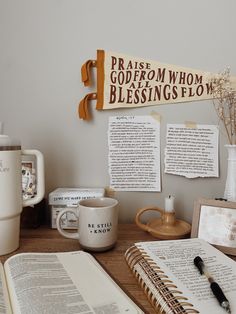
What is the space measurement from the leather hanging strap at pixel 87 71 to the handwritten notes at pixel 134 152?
126mm

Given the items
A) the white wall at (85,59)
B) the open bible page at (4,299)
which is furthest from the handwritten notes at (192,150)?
the open bible page at (4,299)

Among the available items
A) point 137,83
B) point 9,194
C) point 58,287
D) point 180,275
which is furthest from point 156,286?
point 137,83

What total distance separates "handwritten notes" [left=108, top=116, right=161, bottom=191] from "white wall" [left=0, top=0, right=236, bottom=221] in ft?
0.07

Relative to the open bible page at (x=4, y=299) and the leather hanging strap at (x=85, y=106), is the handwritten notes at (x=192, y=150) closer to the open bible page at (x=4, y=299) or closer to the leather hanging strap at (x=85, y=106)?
the leather hanging strap at (x=85, y=106)

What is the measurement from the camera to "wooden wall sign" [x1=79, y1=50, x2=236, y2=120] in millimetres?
754

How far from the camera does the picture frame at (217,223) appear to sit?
0.56m

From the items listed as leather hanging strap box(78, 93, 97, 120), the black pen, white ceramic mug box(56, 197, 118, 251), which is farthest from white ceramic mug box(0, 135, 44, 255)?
the black pen

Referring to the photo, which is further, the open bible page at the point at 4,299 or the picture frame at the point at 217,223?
the picture frame at the point at 217,223

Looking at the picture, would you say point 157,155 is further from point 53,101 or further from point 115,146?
point 53,101

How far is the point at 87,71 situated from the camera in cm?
75

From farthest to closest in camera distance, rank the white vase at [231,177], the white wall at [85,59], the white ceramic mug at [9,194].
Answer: the white wall at [85,59]
the white vase at [231,177]
the white ceramic mug at [9,194]

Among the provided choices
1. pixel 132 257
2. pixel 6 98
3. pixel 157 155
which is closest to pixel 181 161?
pixel 157 155

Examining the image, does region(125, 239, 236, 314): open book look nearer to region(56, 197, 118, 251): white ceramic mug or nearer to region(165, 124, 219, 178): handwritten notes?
region(56, 197, 118, 251): white ceramic mug

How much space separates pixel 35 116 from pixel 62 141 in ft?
0.37
